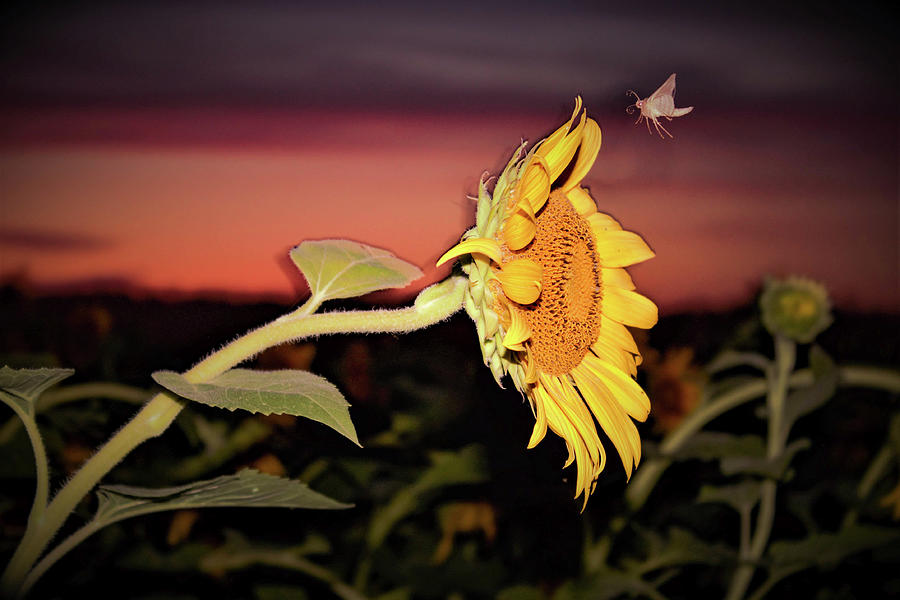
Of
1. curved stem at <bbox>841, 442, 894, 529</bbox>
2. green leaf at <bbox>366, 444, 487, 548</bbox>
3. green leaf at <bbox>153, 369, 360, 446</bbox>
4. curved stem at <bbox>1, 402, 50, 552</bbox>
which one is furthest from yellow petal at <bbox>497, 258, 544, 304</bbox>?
curved stem at <bbox>841, 442, 894, 529</bbox>

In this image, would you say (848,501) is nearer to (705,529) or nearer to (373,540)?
(705,529)

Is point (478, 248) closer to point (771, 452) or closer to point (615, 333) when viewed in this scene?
point (615, 333)

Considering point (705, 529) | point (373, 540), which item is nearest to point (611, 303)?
point (373, 540)

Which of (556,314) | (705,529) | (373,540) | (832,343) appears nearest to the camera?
(556,314)

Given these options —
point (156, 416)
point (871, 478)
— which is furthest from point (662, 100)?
point (871, 478)

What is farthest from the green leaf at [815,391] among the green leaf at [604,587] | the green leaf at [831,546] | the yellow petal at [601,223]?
the yellow petal at [601,223]

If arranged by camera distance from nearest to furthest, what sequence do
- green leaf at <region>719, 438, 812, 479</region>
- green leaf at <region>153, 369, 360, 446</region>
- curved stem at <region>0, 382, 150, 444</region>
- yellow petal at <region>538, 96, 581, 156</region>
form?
green leaf at <region>153, 369, 360, 446</region> < yellow petal at <region>538, 96, 581, 156</region> < curved stem at <region>0, 382, 150, 444</region> < green leaf at <region>719, 438, 812, 479</region>

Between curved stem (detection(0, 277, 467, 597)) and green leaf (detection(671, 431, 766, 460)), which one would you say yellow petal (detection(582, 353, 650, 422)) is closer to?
curved stem (detection(0, 277, 467, 597))
